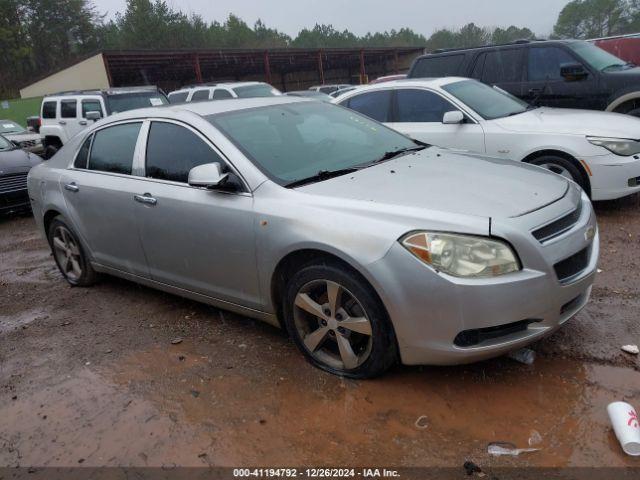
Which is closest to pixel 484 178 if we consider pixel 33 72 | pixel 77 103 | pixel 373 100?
pixel 373 100

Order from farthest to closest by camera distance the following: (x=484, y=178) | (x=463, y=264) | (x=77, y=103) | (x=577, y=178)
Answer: (x=77, y=103)
(x=577, y=178)
(x=484, y=178)
(x=463, y=264)

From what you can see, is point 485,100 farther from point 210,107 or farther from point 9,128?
point 9,128

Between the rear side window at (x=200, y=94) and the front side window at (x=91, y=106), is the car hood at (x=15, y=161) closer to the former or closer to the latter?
the front side window at (x=91, y=106)

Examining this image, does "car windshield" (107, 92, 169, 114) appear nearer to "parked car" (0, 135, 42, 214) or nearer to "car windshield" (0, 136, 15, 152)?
"car windshield" (0, 136, 15, 152)

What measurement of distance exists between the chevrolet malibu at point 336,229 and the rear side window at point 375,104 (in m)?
2.49

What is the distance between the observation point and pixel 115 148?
171 inches

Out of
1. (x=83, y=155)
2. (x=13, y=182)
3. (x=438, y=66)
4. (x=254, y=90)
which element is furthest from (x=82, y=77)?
(x=83, y=155)

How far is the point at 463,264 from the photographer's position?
2615mm

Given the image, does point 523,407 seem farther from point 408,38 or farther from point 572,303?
point 408,38

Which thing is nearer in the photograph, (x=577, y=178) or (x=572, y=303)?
(x=572, y=303)

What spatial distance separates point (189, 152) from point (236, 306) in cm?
110

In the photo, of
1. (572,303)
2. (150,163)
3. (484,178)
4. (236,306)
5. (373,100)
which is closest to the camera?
(572,303)

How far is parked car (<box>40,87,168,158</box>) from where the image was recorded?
41.4 feet

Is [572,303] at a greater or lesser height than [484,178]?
lesser
